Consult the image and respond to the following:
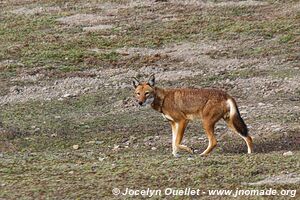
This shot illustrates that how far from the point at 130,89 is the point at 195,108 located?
5652 millimetres

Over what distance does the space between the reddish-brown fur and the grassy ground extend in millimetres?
416

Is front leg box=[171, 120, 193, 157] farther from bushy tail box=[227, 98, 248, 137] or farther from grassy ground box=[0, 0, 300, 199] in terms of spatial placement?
bushy tail box=[227, 98, 248, 137]

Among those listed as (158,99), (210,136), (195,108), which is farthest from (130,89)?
(210,136)

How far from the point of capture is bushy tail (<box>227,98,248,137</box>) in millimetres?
12234

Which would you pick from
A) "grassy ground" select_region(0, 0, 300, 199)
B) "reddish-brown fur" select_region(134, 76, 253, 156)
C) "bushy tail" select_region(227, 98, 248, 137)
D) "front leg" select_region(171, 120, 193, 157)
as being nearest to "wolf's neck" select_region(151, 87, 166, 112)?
"reddish-brown fur" select_region(134, 76, 253, 156)

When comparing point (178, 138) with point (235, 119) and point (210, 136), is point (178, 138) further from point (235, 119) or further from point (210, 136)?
point (235, 119)

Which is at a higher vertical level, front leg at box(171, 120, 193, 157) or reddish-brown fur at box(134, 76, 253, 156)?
reddish-brown fur at box(134, 76, 253, 156)

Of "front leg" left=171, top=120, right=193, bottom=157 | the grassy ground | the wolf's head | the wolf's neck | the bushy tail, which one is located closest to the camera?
the grassy ground

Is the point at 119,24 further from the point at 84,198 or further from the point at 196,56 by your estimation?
the point at 84,198

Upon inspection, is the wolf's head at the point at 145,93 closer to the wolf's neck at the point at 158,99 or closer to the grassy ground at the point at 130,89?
the wolf's neck at the point at 158,99

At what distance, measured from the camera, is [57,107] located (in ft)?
55.9

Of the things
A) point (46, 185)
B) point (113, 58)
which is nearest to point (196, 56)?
point (113, 58)

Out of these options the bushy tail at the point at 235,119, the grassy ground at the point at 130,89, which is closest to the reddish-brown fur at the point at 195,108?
the bushy tail at the point at 235,119

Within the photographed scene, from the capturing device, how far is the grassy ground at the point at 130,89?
1030 centimetres
